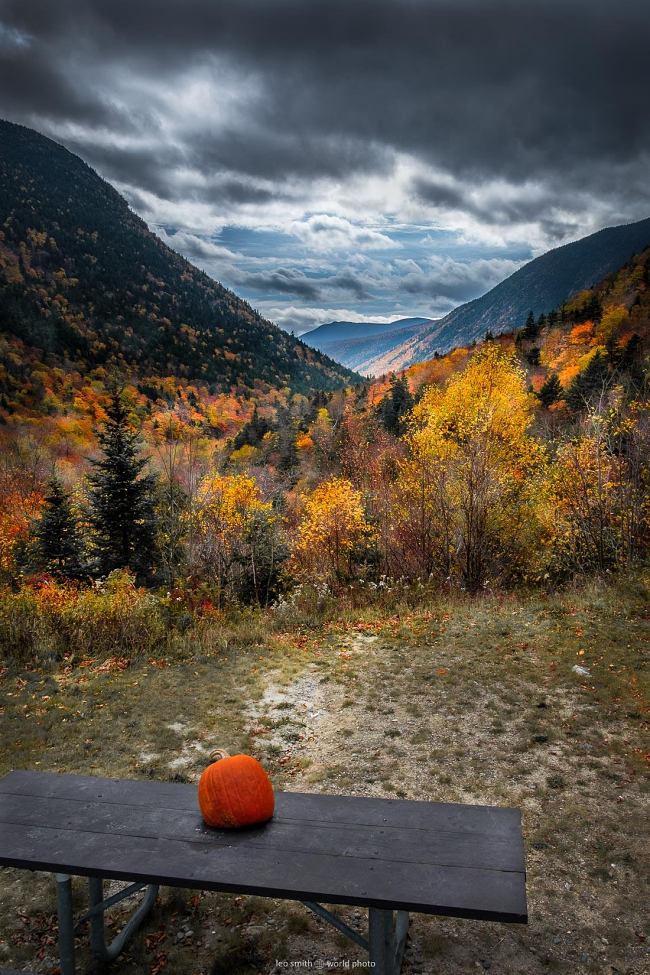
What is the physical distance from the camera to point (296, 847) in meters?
2.83

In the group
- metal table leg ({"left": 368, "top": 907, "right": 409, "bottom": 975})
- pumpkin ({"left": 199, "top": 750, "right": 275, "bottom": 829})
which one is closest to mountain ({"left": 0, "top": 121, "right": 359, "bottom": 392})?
pumpkin ({"left": 199, "top": 750, "right": 275, "bottom": 829})

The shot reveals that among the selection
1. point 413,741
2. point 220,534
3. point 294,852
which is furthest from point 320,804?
point 220,534

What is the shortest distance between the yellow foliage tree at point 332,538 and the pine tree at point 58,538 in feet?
27.0

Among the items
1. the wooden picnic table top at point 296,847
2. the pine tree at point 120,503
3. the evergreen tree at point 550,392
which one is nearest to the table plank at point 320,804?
the wooden picnic table top at point 296,847

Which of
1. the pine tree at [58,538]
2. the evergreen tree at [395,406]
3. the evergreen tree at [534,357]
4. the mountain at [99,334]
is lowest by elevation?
the pine tree at [58,538]

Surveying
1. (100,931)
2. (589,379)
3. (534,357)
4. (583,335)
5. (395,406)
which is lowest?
(100,931)

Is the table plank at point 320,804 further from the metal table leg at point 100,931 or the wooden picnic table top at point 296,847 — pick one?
the metal table leg at point 100,931

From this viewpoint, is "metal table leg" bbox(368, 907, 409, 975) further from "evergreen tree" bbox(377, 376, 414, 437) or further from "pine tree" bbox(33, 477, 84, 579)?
"evergreen tree" bbox(377, 376, 414, 437)

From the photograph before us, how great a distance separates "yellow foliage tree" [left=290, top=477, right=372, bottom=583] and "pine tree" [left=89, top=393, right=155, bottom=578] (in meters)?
6.17

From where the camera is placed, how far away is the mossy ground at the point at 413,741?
3385 mm

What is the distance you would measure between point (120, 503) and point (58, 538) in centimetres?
265

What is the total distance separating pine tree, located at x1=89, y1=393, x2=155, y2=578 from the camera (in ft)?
60.5

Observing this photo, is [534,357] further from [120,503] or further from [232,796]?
[232,796]

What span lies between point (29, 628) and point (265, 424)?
233 feet
